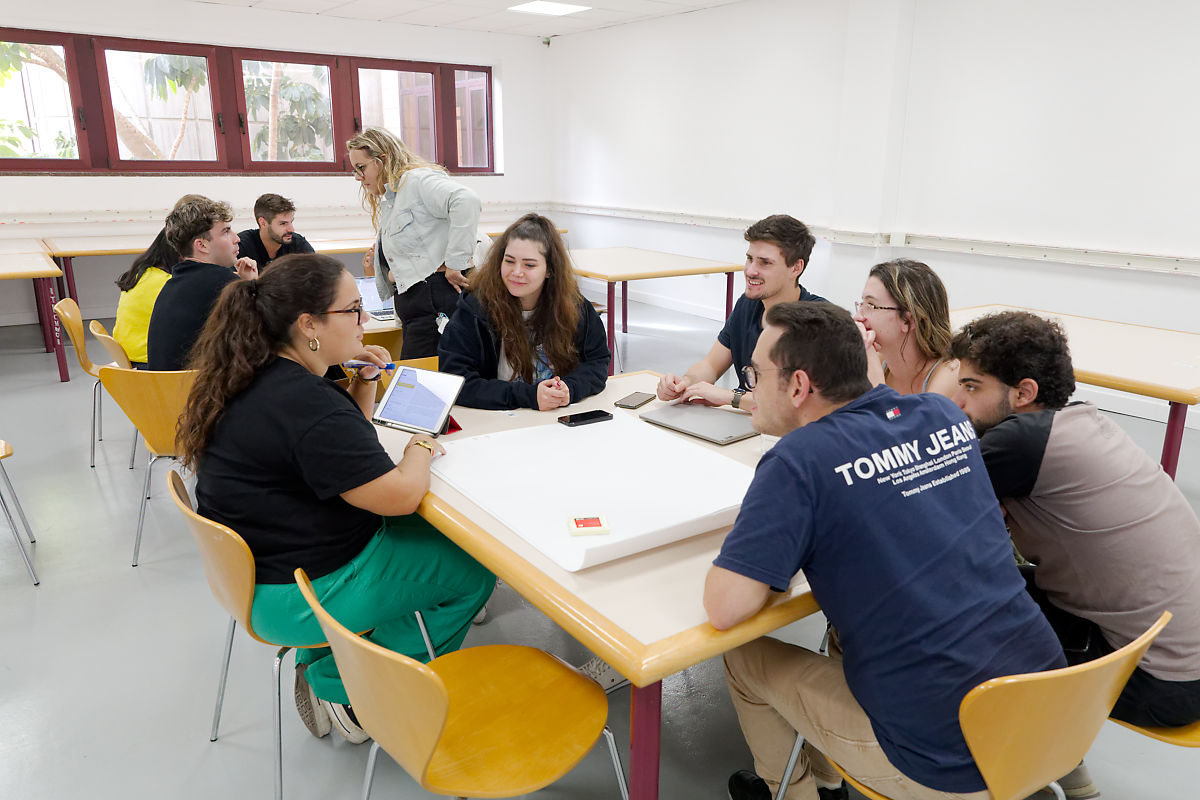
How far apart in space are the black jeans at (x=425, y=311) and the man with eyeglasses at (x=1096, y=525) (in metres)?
2.31

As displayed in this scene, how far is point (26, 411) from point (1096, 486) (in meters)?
4.88

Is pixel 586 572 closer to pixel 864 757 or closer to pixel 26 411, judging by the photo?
pixel 864 757

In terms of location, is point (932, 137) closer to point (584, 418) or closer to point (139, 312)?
point (584, 418)

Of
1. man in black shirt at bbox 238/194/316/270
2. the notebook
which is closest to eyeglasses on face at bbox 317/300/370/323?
the notebook

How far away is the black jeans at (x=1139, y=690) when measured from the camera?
53.2 inches

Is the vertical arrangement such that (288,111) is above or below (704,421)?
above

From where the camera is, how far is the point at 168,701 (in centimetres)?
202

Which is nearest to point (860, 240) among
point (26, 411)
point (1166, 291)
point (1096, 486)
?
point (1166, 291)

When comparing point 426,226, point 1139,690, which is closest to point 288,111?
point 426,226

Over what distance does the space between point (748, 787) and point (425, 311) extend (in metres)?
2.28

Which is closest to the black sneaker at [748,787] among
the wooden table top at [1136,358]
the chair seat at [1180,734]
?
the chair seat at [1180,734]

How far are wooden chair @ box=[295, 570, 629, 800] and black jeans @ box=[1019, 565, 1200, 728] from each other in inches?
34.0

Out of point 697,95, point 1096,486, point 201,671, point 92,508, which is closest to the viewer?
point 1096,486

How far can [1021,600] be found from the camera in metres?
1.22
